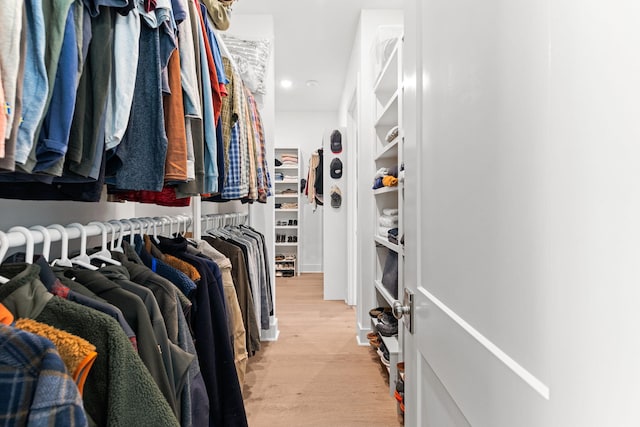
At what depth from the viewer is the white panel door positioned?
327 millimetres

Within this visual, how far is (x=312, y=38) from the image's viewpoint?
11.3 ft

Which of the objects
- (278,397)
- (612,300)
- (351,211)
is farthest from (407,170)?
(351,211)

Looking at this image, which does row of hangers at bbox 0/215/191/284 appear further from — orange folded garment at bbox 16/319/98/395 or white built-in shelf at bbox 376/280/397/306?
white built-in shelf at bbox 376/280/397/306

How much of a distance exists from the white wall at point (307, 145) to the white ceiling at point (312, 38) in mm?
710

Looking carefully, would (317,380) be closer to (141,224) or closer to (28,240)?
(141,224)

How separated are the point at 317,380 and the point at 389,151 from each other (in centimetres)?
154

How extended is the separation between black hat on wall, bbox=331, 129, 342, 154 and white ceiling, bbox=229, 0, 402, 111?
2.26ft

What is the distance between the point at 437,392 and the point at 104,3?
103 cm

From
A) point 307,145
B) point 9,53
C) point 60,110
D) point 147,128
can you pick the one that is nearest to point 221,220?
point 147,128

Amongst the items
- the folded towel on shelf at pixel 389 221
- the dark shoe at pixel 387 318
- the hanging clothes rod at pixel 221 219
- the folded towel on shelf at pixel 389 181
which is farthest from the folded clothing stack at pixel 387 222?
the hanging clothes rod at pixel 221 219

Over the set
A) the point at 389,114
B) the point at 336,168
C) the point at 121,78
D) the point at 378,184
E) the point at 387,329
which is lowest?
the point at 387,329

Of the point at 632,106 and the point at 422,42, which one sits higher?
the point at 422,42

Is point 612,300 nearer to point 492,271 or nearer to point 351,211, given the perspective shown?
point 492,271

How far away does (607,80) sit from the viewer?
13.3 inches
